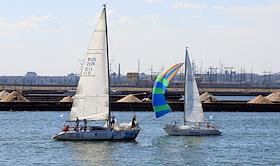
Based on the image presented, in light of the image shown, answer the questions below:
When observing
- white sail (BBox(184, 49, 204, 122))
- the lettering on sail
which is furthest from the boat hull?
white sail (BBox(184, 49, 204, 122))

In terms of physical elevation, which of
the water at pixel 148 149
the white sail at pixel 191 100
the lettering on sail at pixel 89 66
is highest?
the lettering on sail at pixel 89 66

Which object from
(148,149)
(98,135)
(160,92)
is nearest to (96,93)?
(98,135)

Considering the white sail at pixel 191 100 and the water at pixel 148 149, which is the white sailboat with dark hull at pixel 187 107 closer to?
the white sail at pixel 191 100

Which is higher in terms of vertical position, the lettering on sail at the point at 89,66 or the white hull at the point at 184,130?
the lettering on sail at the point at 89,66

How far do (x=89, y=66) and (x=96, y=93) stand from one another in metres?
2.21

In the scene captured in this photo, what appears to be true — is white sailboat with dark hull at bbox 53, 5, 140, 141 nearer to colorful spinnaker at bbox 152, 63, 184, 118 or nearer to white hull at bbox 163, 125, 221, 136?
colorful spinnaker at bbox 152, 63, 184, 118

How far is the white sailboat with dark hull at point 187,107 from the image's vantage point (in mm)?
71438

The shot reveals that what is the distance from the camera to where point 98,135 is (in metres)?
62.7

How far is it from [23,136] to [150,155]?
1833cm

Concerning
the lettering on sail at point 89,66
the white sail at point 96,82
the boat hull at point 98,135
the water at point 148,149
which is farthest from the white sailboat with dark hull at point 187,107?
the lettering on sail at point 89,66

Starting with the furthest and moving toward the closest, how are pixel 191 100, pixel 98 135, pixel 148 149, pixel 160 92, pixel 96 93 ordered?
pixel 191 100 → pixel 160 92 → pixel 96 93 → pixel 98 135 → pixel 148 149

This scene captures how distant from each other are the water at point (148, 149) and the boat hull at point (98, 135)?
0.50m

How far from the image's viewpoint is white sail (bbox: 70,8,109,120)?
207 feet

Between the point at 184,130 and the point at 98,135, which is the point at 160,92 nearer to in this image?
the point at 184,130
